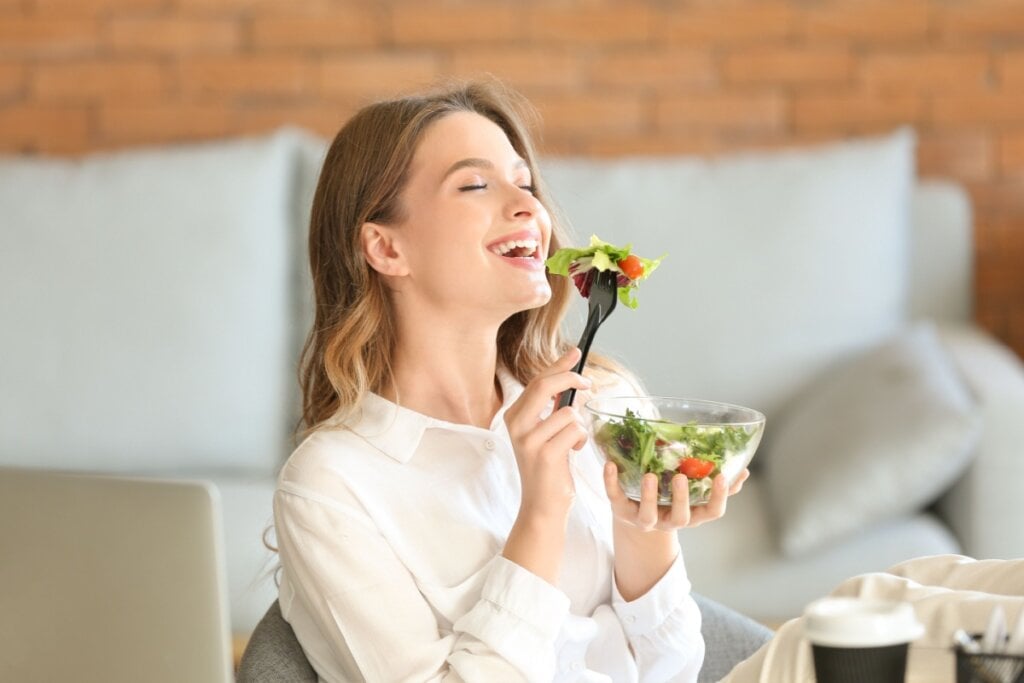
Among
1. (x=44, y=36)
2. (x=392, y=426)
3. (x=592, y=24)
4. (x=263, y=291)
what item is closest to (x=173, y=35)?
(x=44, y=36)

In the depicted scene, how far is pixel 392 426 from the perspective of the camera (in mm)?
1669

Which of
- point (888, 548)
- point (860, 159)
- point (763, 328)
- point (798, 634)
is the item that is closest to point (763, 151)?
point (860, 159)

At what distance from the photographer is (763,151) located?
3.45m

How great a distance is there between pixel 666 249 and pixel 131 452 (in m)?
1.26

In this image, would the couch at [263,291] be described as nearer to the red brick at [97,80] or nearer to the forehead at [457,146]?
the red brick at [97,80]

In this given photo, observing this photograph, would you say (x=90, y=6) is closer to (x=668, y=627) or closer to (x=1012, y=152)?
(x=1012, y=152)

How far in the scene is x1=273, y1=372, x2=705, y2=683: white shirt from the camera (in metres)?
1.46

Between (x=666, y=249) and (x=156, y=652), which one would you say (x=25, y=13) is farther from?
(x=156, y=652)

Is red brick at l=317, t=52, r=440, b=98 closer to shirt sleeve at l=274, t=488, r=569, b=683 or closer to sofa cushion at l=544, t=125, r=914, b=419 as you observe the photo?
sofa cushion at l=544, t=125, r=914, b=419

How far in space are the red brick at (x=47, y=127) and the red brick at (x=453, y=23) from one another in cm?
88

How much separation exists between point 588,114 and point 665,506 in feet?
7.39

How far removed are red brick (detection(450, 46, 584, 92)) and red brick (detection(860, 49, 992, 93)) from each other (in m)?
0.72

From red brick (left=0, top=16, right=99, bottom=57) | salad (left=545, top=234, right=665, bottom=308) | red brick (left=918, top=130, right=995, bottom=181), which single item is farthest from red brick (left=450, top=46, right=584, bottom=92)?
salad (left=545, top=234, right=665, bottom=308)

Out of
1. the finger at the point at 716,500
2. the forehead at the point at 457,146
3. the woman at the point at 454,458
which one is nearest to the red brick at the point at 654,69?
the woman at the point at 454,458
